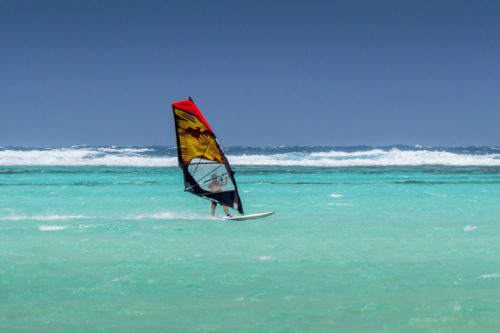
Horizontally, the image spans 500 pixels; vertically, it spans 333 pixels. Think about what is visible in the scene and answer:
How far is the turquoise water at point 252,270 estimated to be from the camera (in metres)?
5.62

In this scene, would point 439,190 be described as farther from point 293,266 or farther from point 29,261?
point 29,261

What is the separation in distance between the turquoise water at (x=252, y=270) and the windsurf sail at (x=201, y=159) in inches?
25.3

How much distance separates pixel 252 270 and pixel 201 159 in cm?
500

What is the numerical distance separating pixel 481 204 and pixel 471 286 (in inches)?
373

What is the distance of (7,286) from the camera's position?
680 cm

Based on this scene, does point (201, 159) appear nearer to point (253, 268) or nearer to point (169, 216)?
point (169, 216)

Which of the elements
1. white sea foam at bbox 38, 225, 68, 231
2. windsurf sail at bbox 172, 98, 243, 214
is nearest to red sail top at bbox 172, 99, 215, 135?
windsurf sail at bbox 172, 98, 243, 214

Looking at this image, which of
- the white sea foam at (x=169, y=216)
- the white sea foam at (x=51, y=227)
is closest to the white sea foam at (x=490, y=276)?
the white sea foam at (x=169, y=216)

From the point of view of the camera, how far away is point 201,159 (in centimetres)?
1233

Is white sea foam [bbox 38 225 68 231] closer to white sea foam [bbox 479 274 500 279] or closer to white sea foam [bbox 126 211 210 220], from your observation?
white sea foam [bbox 126 211 210 220]

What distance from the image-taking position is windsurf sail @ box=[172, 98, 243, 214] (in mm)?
12008

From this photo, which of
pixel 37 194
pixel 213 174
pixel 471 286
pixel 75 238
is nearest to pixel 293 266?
pixel 471 286

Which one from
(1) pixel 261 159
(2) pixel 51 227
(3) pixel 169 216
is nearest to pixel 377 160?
(1) pixel 261 159

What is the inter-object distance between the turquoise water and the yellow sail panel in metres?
1.28
